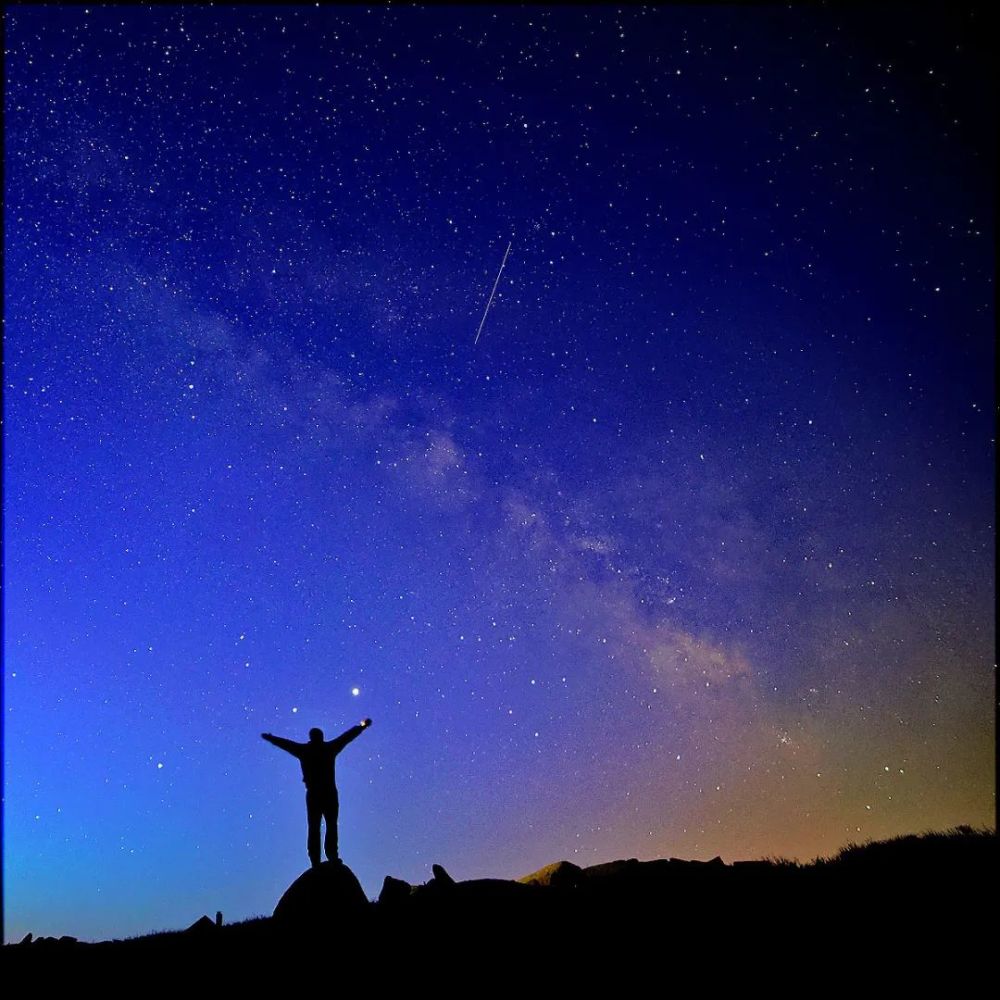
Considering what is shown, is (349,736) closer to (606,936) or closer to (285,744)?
(285,744)

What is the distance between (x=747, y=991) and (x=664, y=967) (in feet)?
2.51

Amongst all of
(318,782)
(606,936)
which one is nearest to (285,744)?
(318,782)

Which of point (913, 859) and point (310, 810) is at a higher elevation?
point (310, 810)

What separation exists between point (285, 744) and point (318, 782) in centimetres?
75

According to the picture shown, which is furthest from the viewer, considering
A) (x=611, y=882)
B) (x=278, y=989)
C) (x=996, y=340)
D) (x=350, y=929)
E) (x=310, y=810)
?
(x=996, y=340)

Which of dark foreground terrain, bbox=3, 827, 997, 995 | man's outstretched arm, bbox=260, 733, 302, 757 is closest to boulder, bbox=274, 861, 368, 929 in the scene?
dark foreground terrain, bbox=3, 827, 997, 995

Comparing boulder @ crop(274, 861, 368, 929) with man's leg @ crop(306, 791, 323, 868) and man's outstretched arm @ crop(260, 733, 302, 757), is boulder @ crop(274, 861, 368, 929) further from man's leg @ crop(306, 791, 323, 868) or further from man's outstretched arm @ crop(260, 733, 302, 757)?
man's outstretched arm @ crop(260, 733, 302, 757)

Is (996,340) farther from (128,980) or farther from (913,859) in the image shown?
(128,980)

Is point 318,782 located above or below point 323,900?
above

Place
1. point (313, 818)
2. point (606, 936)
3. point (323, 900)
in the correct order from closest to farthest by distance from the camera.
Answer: point (606, 936) → point (323, 900) → point (313, 818)

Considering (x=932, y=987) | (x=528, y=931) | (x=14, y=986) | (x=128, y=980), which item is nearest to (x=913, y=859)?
(x=932, y=987)

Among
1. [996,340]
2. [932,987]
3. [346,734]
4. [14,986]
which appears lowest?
[14,986]

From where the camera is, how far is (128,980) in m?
6.62

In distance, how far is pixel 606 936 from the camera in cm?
662
